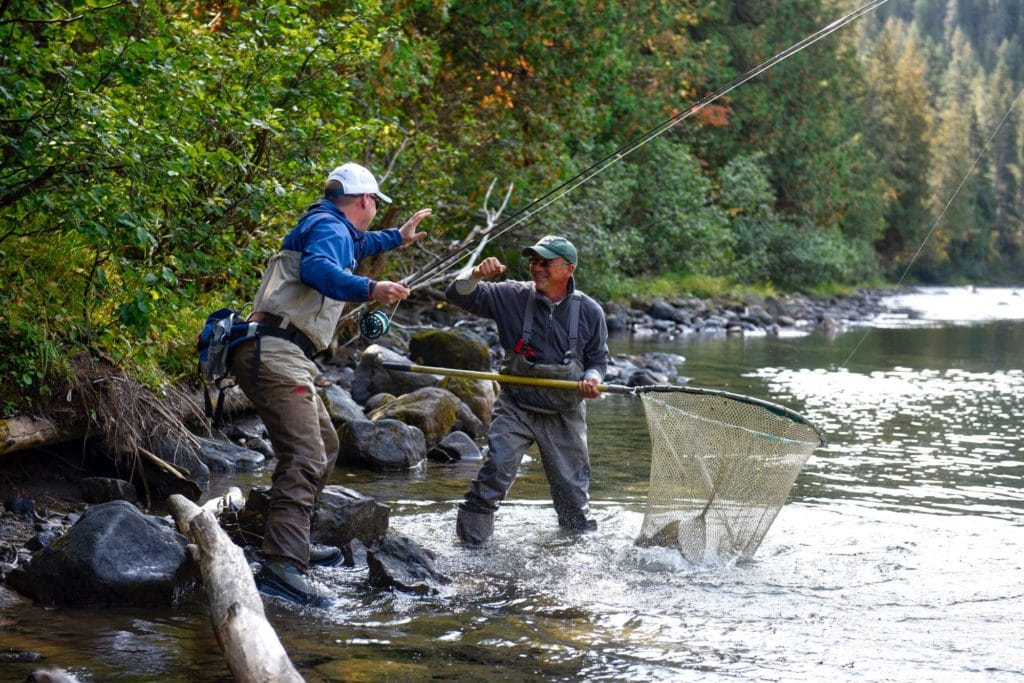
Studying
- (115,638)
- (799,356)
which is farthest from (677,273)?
(115,638)

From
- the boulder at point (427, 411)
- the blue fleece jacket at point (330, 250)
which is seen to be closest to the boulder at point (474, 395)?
the boulder at point (427, 411)

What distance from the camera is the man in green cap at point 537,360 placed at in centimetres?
732

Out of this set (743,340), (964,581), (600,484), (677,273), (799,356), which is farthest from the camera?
(677,273)

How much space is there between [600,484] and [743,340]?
18692 millimetres

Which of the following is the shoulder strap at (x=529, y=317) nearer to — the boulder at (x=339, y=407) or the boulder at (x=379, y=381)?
the boulder at (x=339, y=407)

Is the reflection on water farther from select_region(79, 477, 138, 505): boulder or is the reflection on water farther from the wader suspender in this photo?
select_region(79, 477, 138, 505): boulder

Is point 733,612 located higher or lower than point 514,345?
lower

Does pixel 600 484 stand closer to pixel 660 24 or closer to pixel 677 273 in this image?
pixel 660 24

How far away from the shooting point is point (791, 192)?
157 ft

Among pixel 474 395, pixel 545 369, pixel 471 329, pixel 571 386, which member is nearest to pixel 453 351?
pixel 474 395

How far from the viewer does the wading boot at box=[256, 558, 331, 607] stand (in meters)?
6.06

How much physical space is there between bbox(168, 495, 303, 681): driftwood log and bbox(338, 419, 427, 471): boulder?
431 centimetres

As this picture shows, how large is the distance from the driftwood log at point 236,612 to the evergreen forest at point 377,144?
1954mm

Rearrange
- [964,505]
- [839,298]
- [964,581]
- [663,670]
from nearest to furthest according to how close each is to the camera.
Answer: [663,670] < [964,581] < [964,505] < [839,298]
